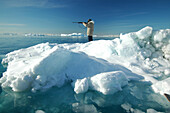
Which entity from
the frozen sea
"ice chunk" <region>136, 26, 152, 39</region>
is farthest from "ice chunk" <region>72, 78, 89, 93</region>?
"ice chunk" <region>136, 26, 152, 39</region>

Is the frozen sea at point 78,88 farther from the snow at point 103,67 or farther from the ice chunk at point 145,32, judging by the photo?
the ice chunk at point 145,32

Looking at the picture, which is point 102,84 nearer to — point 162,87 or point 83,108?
point 83,108

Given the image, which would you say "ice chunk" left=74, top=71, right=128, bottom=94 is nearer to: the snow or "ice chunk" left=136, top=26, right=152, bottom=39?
the snow

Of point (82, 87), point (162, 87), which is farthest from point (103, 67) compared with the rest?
point (162, 87)

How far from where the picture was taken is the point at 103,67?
440cm

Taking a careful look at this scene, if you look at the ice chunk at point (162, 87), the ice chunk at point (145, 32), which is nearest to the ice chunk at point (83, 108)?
the ice chunk at point (162, 87)

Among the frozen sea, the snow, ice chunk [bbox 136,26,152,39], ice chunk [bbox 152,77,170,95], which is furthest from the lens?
ice chunk [bbox 136,26,152,39]

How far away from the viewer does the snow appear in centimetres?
338

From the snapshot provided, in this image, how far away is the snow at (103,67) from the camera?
A: 3.38 meters

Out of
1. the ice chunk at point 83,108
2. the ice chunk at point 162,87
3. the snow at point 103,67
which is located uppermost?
the snow at point 103,67

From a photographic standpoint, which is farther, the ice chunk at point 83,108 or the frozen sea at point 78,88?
the frozen sea at point 78,88

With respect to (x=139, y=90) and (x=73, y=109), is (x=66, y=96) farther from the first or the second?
(x=139, y=90)

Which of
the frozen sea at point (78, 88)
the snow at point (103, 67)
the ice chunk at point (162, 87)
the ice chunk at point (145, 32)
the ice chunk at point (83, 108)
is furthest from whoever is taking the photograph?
the ice chunk at point (145, 32)

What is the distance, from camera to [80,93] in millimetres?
3246
